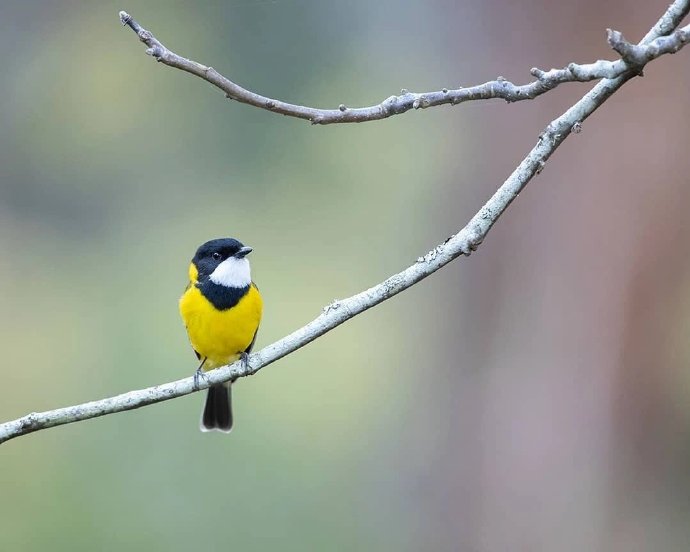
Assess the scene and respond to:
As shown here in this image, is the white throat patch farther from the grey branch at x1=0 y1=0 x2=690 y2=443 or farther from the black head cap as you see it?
the grey branch at x1=0 y1=0 x2=690 y2=443

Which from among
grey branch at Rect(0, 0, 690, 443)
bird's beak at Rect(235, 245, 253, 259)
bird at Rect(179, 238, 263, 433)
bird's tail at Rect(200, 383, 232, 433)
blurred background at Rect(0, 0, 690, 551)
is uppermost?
blurred background at Rect(0, 0, 690, 551)

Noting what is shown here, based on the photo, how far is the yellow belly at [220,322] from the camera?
2625 millimetres

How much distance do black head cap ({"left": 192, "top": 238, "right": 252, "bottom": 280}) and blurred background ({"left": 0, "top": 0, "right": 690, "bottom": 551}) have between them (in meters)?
1.95

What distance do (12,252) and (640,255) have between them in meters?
3.29

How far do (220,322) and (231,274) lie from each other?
0.46 feet

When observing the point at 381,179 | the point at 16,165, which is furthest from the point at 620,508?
the point at 16,165

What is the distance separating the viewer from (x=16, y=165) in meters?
5.17

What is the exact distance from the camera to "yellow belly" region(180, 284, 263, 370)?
2625 mm

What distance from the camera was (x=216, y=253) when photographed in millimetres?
2662

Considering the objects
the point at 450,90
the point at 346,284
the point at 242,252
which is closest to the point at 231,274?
the point at 242,252

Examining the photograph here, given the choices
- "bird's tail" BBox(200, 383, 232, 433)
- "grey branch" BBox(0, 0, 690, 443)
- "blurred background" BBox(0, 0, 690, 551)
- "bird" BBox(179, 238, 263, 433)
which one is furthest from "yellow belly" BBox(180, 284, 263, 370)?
"blurred background" BBox(0, 0, 690, 551)

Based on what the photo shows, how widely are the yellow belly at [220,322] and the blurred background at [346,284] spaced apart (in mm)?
1911

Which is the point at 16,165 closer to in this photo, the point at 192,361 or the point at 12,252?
the point at 12,252

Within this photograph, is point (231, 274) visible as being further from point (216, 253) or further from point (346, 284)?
point (346, 284)
